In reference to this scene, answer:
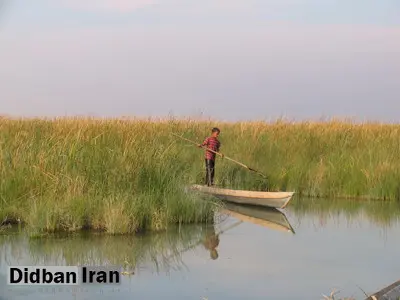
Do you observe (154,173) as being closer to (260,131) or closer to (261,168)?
(261,168)

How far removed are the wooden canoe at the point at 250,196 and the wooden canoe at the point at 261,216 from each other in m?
0.09

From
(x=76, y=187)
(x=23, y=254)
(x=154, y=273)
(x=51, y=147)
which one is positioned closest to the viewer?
(x=154, y=273)

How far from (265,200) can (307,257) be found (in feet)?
11.3

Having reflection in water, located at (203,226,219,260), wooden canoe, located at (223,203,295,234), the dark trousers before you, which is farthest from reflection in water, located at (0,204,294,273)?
the dark trousers

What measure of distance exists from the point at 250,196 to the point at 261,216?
53 cm

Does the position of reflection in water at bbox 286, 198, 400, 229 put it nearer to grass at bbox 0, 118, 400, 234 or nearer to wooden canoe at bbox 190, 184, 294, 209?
wooden canoe at bbox 190, 184, 294, 209

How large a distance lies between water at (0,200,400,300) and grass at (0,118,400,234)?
35 cm

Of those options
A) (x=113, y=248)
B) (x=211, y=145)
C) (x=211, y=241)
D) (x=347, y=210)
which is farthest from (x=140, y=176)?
(x=347, y=210)

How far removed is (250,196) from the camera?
35.6 ft

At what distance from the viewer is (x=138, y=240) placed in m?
7.76

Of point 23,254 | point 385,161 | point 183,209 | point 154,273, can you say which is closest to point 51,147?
point 183,209

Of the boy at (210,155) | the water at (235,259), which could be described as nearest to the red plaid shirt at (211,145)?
the boy at (210,155)

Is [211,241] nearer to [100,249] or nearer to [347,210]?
[100,249]

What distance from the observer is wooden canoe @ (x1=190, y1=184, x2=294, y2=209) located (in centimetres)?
1046
